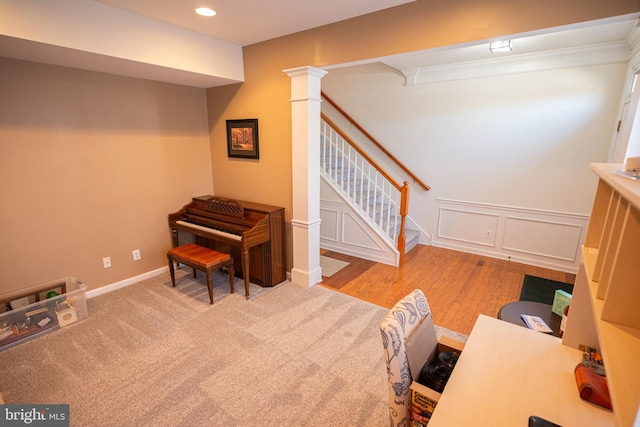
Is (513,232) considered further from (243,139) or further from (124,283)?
(124,283)

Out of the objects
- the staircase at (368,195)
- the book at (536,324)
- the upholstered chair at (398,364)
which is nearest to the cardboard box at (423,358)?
the upholstered chair at (398,364)

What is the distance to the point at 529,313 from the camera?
1.89m

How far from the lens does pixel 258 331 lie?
8.30ft

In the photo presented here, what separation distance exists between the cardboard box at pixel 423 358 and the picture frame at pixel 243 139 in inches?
101

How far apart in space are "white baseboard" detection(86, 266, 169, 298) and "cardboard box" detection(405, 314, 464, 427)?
3149 millimetres

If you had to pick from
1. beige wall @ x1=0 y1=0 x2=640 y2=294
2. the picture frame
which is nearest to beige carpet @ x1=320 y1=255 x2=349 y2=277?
beige wall @ x1=0 y1=0 x2=640 y2=294

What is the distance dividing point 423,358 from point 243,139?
285 cm

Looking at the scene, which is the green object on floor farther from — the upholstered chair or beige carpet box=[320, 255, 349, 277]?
the upholstered chair

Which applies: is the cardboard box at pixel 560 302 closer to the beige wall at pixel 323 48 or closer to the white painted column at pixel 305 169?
the beige wall at pixel 323 48

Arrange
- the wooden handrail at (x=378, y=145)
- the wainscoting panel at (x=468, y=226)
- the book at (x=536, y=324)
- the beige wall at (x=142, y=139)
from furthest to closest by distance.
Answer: the wooden handrail at (x=378, y=145)
the wainscoting panel at (x=468, y=226)
the beige wall at (x=142, y=139)
the book at (x=536, y=324)

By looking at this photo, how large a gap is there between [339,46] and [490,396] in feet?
8.55

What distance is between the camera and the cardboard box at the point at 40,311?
7.81 ft

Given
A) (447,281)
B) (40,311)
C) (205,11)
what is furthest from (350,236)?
(40,311)

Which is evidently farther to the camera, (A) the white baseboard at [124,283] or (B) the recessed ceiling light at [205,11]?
(A) the white baseboard at [124,283]
